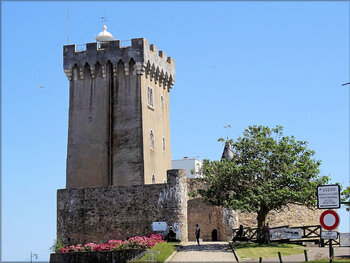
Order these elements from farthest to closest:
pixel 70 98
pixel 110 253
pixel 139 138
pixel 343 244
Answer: pixel 70 98 < pixel 139 138 < pixel 110 253 < pixel 343 244

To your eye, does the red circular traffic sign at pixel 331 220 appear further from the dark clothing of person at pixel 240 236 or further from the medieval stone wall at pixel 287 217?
the medieval stone wall at pixel 287 217

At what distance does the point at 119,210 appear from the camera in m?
40.3

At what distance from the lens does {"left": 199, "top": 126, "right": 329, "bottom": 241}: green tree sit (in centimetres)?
3531

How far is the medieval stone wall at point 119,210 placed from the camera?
129 ft

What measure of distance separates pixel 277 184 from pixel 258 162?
1.71 meters

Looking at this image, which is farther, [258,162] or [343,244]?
[258,162]

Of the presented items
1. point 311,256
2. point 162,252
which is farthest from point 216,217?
point 311,256

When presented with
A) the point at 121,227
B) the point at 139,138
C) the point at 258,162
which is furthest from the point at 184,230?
the point at 139,138

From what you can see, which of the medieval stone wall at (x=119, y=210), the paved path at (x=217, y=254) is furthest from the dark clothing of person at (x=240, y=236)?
the medieval stone wall at (x=119, y=210)

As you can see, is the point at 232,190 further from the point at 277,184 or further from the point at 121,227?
the point at 121,227

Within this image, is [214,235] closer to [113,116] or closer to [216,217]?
[216,217]

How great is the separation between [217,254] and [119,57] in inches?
840

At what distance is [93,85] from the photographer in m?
48.9

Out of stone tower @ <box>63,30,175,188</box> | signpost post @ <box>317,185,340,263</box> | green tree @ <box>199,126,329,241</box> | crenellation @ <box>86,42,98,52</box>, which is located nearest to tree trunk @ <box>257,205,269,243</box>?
green tree @ <box>199,126,329,241</box>
